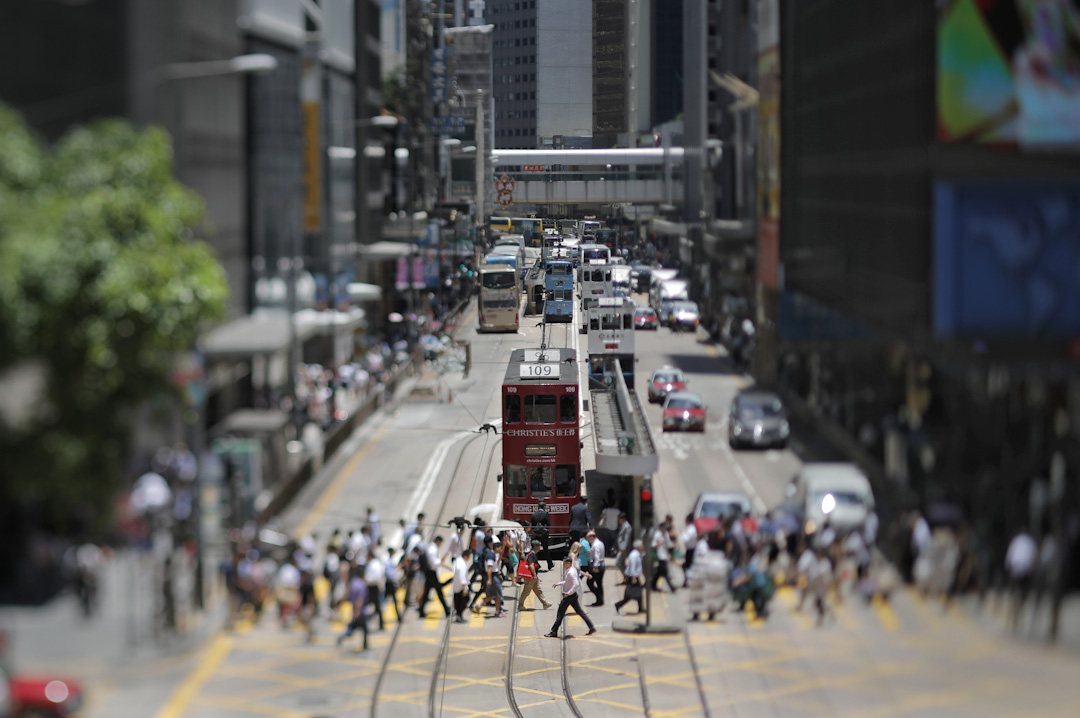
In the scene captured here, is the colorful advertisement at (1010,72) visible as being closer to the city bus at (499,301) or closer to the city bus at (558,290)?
the city bus at (558,290)

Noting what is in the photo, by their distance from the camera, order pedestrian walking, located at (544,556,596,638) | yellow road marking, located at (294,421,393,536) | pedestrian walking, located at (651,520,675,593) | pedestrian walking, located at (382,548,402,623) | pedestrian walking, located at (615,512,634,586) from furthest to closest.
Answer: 1. pedestrian walking, located at (544,556,596,638)
2. pedestrian walking, located at (615,512,634,586)
3. pedestrian walking, located at (382,548,402,623)
4. pedestrian walking, located at (651,520,675,593)
5. yellow road marking, located at (294,421,393,536)

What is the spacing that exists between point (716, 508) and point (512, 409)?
2.15 meters

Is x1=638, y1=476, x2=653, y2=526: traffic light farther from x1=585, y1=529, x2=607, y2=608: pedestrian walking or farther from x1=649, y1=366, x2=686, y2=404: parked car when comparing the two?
x1=585, y1=529, x2=607, y2=608: pedestrian walking

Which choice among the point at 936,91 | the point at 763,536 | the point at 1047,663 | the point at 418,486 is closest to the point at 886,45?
the point at 936,91

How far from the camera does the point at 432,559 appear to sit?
853cm

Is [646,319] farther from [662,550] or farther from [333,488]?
[333,488]

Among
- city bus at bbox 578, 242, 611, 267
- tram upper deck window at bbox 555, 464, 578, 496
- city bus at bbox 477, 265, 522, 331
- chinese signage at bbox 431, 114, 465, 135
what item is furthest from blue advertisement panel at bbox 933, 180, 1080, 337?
city bus at bbox 477, 265, 522, 331

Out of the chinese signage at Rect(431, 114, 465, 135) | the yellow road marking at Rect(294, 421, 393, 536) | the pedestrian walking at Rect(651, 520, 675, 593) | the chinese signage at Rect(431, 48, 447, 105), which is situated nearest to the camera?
the yellow road marking at Rect(294, 421, 393, 536)

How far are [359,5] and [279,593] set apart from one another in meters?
3.33

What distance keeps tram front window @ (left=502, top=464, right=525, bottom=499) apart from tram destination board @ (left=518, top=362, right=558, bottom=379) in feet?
2.09

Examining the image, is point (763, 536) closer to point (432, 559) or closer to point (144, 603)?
point (432, 559)

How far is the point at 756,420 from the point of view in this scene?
24.7 ft

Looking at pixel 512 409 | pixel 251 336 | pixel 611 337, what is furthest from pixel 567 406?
pixel 251 336

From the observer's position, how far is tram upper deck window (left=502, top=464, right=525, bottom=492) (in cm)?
932
